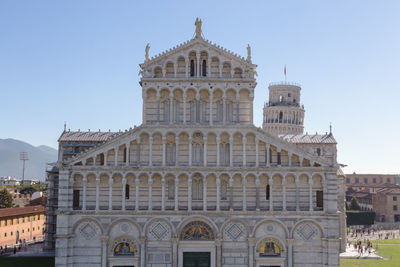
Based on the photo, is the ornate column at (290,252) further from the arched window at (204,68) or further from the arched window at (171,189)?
the arched window at (204,68)

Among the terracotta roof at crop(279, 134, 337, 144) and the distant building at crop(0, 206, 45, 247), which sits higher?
the terracotta roof at crop(279, 134, 337, 144)

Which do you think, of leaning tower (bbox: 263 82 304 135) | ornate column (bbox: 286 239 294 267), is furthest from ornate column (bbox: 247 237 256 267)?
leaning tower (bbox: 263 82 304 135)

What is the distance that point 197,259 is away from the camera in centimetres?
3166

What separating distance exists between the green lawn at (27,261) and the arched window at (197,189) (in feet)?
54.8

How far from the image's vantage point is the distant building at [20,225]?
54.7 meters

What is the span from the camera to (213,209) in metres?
32.2

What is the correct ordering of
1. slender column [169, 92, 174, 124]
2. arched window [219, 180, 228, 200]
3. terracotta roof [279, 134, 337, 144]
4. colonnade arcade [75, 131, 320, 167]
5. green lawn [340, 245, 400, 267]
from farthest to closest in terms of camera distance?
terracotta roof [279, 134, 337, 144] → green lawn [340, 245, 400, 267] → slender column [169, 92, 174, 124] → arched window [219, 180, 228, 200] → colonnade arcade [75, 131, 320, 167]

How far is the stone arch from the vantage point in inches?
1246

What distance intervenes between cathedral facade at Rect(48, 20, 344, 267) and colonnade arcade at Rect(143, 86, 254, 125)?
8 cm

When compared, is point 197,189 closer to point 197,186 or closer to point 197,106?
point 197,186

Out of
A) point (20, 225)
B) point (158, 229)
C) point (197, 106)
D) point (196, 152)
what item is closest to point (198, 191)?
point (196, 152)

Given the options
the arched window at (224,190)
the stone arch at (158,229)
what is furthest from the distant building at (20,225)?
the arched window at (224,190)

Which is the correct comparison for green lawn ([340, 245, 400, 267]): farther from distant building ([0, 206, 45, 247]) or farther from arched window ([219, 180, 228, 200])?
distant building ([0, 206, 45, 247])

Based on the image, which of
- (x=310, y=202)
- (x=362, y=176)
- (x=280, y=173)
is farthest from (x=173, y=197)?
(x=362, y=176)
